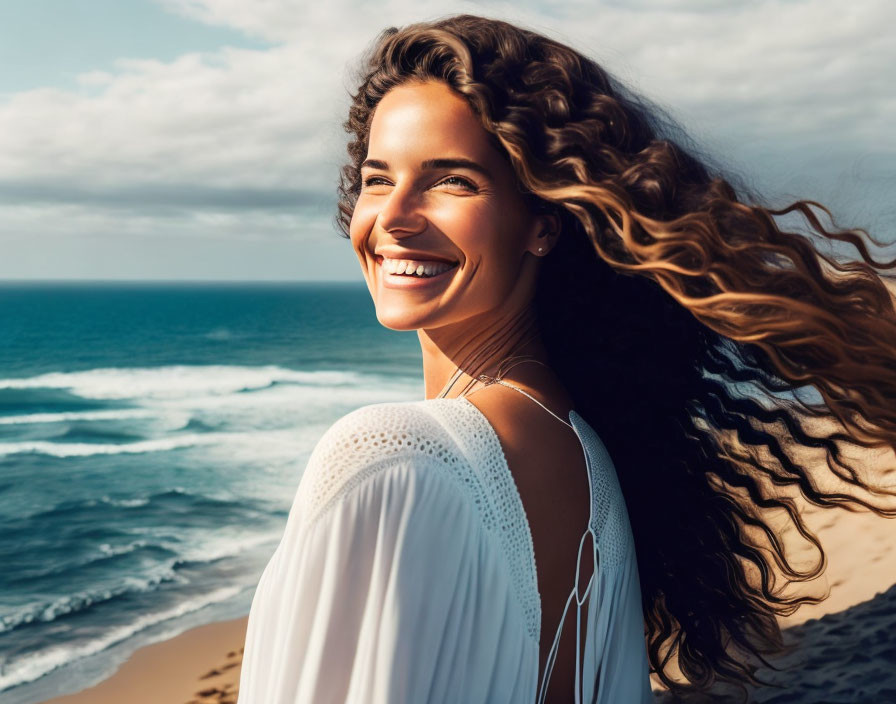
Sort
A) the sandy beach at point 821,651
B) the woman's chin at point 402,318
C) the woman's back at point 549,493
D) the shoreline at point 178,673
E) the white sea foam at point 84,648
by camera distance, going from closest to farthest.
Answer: the woman's back at point 549,493
the woman's chin at point 402,318
the sandy beach at point 821,651
the shoreline at point 178,673
the white sea foam at point 84,648

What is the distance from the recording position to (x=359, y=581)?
5.40 feet

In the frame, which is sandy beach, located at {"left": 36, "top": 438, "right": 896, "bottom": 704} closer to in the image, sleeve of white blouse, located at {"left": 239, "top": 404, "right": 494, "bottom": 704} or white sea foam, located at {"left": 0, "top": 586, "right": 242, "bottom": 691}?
white sea foam, located at {"left": 0, "top": 586, "right": 242, "bottom": 691}

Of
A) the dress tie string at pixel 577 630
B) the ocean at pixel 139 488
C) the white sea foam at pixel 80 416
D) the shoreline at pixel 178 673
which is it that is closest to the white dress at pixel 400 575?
the dress tie string at pixel 577 630

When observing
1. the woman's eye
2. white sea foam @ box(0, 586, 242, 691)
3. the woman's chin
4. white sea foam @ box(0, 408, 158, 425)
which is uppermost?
the woman's eye

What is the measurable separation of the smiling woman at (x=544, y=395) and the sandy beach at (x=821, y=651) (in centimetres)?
57

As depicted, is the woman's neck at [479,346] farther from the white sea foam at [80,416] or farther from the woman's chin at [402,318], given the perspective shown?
the white sea foam at [80,416]

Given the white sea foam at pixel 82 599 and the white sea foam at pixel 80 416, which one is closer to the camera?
the white sea foam at pixel 82 599

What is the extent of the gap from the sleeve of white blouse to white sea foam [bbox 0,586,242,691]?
8.83 metres

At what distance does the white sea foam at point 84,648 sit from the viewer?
9.14 metres

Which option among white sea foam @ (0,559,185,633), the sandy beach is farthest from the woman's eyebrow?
white sea foam @ (0,559,185,633)

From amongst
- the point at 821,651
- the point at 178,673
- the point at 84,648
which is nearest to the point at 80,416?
the point at 84,648

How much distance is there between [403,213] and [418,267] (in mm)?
139

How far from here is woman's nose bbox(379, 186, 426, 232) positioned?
2117 mm

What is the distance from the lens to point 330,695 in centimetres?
166
